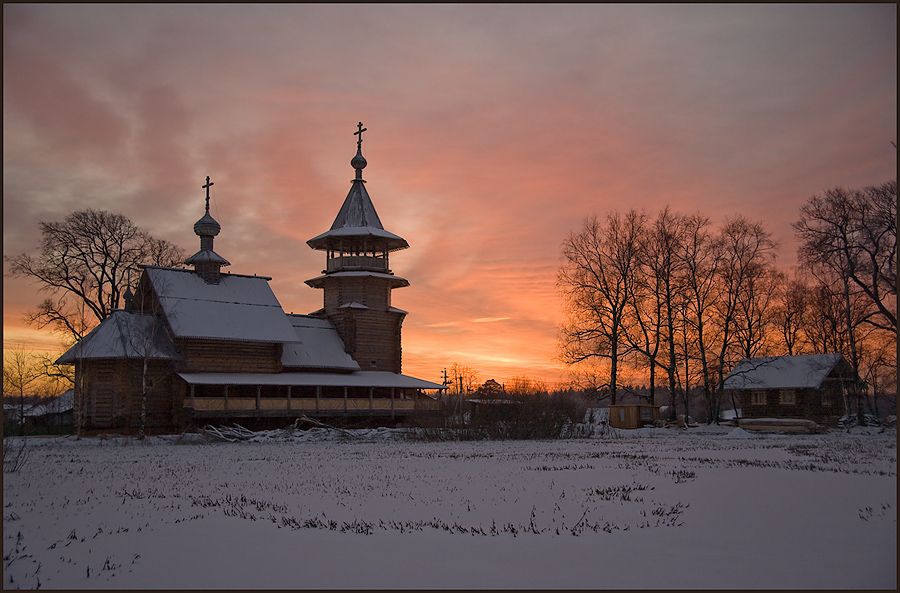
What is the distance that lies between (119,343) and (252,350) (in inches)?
269

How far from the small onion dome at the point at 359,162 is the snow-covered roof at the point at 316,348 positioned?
10.7 metres

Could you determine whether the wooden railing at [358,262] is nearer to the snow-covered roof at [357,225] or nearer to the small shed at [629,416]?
the snow-covered roof at [357,225]

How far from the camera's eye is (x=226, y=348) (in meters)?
37.9

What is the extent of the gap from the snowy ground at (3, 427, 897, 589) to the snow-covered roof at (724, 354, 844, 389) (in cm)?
3093

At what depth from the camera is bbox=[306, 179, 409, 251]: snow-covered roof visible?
45.1 m

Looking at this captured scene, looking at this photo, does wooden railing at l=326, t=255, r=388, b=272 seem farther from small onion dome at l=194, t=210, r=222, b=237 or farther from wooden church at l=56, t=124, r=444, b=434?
small onion dome at l=194, t=210, r=222, b=237

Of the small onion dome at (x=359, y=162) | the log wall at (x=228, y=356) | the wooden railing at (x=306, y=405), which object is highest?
the small onion dome at (x=359, y=162)

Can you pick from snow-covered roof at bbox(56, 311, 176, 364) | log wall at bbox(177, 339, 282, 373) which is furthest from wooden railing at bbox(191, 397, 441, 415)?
snow-covered roof at bbox(56, 311, 176, 364)

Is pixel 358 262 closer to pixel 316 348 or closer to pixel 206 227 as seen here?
pixel 316 348

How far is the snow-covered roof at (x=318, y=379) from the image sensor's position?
3566 centimetres

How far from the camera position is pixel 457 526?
921 centimetres

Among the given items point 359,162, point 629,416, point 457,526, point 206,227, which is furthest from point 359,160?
point 457,526

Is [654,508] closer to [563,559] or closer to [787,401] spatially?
[563,559]

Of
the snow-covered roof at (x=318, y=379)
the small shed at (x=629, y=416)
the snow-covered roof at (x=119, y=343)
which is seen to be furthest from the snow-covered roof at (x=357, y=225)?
the small shed at (x=629, y=416)
